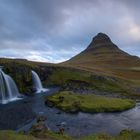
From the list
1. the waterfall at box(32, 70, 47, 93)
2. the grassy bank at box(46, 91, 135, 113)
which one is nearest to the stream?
the grassy bank at box(46, 91, 135, 113)

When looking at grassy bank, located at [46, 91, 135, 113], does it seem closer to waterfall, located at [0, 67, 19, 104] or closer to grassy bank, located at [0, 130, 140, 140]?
waterfall, located at [0, 67, 19, 104]

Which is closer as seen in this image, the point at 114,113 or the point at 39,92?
the point at 114,113

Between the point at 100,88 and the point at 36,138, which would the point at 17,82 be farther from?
the point at 36,138

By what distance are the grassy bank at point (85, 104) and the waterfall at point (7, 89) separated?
408 inches

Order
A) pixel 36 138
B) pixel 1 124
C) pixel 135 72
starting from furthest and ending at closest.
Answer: pixel 135 72 < pixel 1 124 < pixel 36 138

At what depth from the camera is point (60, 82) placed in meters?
99.2

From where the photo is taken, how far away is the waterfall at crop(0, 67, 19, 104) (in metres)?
68.7

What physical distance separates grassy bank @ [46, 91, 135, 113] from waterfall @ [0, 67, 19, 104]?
1037 cm

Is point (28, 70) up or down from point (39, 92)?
up

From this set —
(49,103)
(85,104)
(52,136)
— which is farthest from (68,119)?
(52,136)

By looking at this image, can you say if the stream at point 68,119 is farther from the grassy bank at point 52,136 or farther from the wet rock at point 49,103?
the grassy bank at point 52,136

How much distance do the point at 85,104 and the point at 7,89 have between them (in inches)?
883

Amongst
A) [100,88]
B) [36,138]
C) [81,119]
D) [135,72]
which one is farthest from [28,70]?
[135,72]

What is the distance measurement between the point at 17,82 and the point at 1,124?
122 feet
